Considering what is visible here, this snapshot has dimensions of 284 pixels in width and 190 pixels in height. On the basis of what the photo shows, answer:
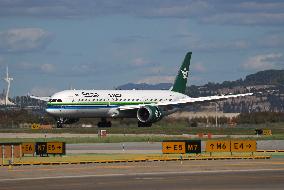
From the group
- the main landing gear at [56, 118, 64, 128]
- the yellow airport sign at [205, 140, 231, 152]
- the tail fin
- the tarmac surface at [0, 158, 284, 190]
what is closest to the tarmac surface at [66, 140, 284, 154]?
the yellow airport sign at [205, 140, 231, 152]

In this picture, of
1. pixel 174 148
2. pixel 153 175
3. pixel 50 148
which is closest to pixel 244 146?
pixel 174 148

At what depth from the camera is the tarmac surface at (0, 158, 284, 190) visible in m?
40.5

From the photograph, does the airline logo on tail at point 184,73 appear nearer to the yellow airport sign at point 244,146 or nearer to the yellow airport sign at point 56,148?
the yellow airport sign at point 244,146

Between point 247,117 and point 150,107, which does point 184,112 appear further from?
point 150,107

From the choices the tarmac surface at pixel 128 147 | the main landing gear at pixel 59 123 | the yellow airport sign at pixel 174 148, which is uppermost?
the main landing gear at pixel 59 123

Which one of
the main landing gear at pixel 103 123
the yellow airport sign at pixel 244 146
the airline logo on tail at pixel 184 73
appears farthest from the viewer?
the airline logo on tail at pixel 184 73

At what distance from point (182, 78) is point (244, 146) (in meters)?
73.3

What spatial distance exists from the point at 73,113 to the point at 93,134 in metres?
15.3

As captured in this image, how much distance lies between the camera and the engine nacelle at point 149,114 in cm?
12094

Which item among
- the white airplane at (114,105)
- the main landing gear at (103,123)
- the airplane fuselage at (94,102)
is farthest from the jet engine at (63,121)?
the main landing gear at (103,123)

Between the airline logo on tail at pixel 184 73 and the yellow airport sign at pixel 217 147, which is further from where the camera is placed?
the airline logo on tail at pixel 184 73

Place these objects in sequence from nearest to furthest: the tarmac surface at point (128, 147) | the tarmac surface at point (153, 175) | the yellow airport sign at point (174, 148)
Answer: the tarmac surface at point (153, 175), the yellow airport sign at point (174, 148), the tarmac surface at point (128, 147)

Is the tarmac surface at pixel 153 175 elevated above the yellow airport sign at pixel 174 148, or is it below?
below

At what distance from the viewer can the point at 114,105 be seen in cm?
12212
